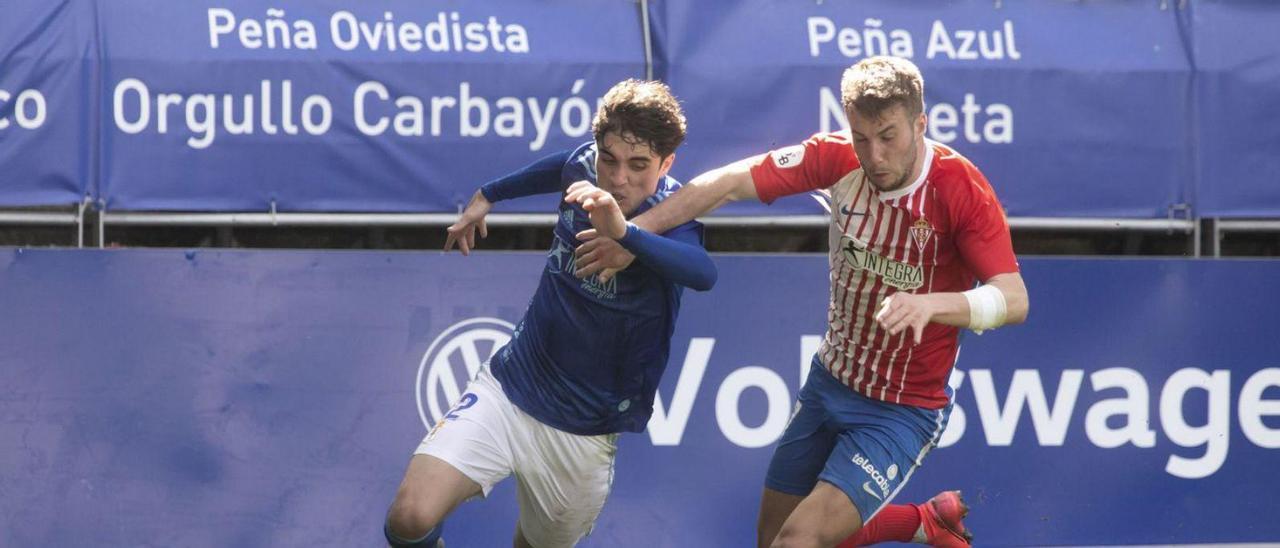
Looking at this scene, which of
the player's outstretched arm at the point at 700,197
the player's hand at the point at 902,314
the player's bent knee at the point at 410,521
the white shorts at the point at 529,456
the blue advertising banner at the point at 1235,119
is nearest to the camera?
the player's hand at the point at 902,314

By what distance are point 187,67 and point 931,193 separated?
422 cm

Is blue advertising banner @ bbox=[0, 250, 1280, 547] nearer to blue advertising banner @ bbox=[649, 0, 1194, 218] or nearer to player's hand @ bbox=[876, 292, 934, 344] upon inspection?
blue advertising banner @ bbox=[649, 0, 1194, 218]

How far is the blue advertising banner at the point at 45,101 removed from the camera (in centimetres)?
773

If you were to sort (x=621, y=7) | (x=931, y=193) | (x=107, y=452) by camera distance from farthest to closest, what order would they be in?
(x=621, y=7)
(x=107, y=452)
(x=931, y=193)

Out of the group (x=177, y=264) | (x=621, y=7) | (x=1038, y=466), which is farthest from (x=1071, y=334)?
(x=177, y=264)

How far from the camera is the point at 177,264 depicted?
291 inches

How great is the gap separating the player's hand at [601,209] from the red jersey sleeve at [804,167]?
0.64 metres

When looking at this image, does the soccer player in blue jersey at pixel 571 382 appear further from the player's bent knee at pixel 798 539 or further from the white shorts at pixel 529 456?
the player's bent knee at pixel 798 539

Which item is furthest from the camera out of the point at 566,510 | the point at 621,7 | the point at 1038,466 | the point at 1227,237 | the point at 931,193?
the point at 1227,237

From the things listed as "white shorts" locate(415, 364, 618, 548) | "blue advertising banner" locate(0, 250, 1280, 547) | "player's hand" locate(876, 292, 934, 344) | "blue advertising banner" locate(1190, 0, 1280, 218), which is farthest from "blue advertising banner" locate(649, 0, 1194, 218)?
"player's hand" locate(876, 292, 934, 344)

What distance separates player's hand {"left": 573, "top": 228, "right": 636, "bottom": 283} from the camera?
4.72 meters

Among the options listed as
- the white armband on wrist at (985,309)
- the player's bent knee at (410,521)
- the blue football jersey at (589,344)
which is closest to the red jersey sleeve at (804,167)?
the blue football jersey at (589,344)

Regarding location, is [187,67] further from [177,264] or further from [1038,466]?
[1038,466]

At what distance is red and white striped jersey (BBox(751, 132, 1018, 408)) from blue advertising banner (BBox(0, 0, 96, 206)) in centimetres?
406
